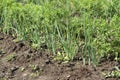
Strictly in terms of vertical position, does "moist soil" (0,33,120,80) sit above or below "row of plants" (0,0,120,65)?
below

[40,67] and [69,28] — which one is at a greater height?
[69,28]

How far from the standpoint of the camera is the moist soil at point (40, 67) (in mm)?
4406

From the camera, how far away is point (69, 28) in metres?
4.73

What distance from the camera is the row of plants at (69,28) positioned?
4402 millimetres

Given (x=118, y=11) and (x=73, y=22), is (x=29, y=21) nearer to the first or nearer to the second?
(x=73, y=22)

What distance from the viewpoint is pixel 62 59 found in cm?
486

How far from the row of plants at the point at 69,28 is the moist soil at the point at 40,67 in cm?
10

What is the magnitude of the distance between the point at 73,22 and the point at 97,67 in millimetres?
722

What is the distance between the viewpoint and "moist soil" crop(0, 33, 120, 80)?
14.5 ft

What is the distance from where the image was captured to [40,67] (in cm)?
477

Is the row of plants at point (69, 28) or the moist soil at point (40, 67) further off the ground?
the row of plants at point (69, 28)

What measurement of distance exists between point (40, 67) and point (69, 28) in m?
0.69

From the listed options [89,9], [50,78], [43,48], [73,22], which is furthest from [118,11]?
[50,78]

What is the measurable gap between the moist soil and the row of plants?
0.10 meters
